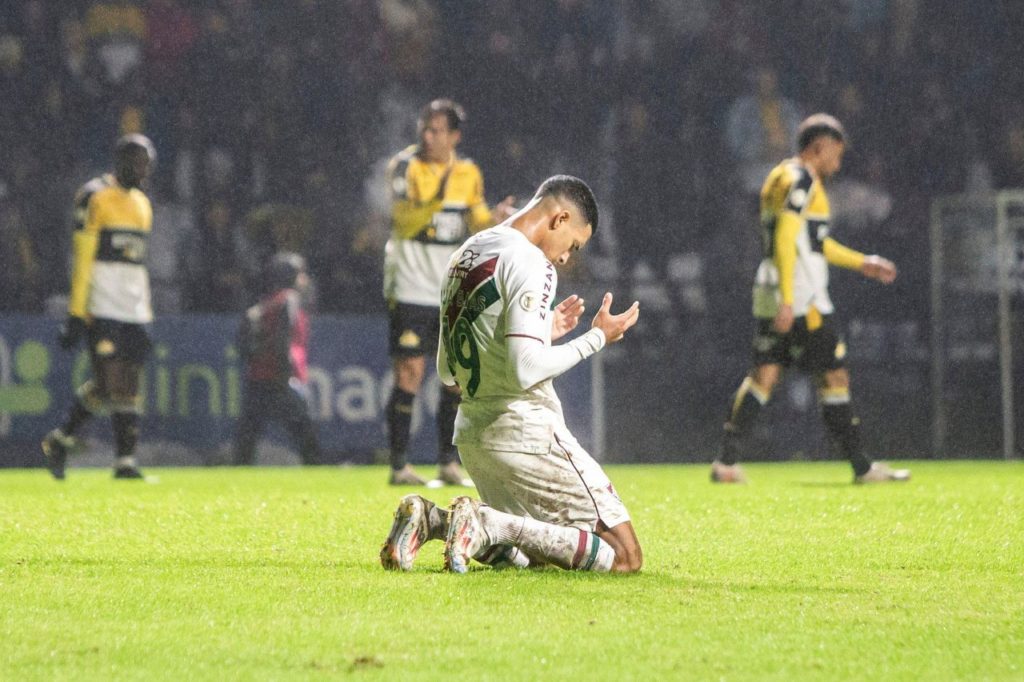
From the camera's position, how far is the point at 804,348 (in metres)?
9.81

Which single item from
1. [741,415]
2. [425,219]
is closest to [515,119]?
[425,219]

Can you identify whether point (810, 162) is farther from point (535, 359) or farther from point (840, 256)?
point (535, 359)

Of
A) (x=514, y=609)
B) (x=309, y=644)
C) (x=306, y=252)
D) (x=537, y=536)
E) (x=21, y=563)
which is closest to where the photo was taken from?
(x=309, y=644)

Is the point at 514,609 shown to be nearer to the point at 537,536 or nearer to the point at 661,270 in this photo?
the point at 537,536

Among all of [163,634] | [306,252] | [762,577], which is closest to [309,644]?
[163,634]

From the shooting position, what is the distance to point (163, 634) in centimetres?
388

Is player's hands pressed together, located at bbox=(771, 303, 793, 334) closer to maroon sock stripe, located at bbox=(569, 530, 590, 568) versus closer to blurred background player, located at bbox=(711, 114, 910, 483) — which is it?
blurred background player, located at bbox=(711, 114, 910, 483)

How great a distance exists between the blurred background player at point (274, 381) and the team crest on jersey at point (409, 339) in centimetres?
357

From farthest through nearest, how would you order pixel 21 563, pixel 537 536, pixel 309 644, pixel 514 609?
pixel 21 563 → pixel 537 536 → pixel 514 609 → pixel 309 644

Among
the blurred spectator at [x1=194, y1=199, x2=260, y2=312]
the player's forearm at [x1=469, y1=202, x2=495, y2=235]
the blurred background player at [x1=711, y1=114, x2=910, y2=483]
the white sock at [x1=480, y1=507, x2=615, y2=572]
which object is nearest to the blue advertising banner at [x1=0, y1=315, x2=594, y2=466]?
the blurred spectator at [x1=194, y1=199, x2=260, y2=312]

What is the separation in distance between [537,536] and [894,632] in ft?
4.74

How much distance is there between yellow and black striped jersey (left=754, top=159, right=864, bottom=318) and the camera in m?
9.70

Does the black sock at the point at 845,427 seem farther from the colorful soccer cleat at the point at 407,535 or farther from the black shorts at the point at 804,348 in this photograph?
the colorful soccer cleat at the point at 407,535

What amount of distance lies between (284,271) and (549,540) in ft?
29.1
